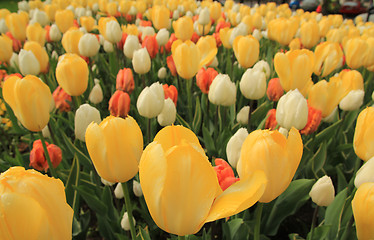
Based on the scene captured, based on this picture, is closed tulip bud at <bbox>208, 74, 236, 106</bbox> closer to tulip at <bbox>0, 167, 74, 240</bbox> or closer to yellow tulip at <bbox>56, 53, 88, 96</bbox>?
yellow tulip at <bbox>56, 53, 88, 96</bbox>

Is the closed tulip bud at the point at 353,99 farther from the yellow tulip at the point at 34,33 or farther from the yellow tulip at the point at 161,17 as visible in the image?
the yellow tulip at the point at 34,33

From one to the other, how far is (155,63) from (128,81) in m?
0.80

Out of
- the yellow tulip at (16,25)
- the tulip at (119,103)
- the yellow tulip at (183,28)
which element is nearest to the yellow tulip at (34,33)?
the yellow tulip at (16,25)

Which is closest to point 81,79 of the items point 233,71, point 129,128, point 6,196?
point 129,128

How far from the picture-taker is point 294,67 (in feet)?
4.67

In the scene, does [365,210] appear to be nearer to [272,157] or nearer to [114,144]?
[272,157]

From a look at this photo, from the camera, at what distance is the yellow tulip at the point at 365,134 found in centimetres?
94

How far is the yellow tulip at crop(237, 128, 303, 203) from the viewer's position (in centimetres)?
64

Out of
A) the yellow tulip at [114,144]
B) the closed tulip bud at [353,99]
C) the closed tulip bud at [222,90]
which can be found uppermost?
the yellow tulip at [114,144]

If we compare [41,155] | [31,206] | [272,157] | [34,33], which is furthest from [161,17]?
[31,206]

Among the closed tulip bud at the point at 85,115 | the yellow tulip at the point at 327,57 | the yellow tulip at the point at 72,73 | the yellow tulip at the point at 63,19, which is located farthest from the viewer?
the yellow tulip at the point at 63,19

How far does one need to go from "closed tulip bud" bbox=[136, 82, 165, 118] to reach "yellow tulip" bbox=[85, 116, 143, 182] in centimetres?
52

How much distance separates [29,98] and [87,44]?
106cm

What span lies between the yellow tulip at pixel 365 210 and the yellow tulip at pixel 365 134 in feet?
1.09
